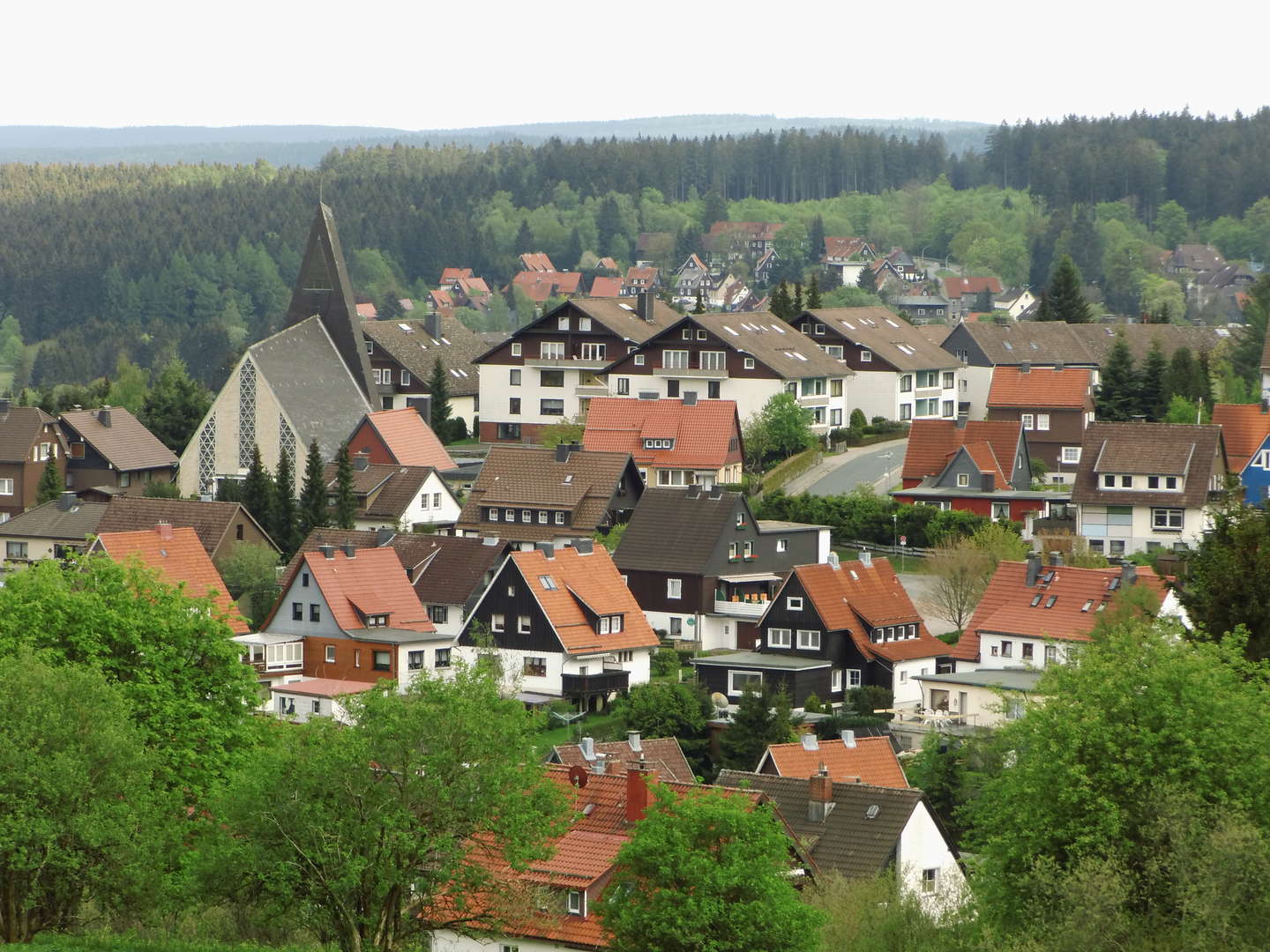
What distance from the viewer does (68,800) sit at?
2966 cm

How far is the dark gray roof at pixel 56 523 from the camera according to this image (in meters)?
68.2

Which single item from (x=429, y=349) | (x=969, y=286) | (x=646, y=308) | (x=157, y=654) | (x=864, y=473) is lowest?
(x=969, y=286)

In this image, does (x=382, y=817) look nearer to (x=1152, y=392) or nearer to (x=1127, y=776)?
(x=1127, y=776)

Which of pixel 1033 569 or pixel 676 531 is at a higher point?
pixel 1033 569

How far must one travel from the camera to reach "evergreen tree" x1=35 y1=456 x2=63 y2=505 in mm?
75688

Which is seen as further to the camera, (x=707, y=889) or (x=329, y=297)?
(x=329, y=297)

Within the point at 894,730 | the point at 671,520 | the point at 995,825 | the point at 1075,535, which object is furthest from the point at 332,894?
the point at 1075,535

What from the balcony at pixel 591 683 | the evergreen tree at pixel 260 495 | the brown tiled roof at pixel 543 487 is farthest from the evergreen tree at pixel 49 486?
the balcony at pixel 591 683

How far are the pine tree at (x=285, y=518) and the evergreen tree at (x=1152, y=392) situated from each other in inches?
1216

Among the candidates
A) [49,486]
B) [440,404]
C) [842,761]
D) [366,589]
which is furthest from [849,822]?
[440,404]

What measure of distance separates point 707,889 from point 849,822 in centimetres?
939

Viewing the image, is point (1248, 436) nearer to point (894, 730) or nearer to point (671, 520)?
point (671, 520)

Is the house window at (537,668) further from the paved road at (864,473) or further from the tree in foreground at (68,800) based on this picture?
the tree in foreground at (68,800)

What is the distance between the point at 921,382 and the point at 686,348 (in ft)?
34.7
